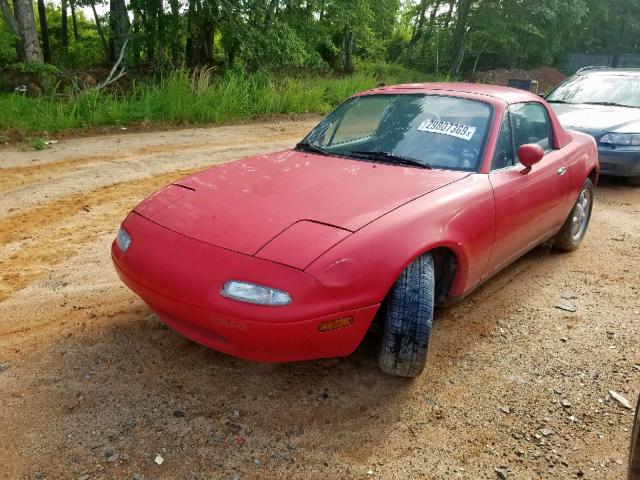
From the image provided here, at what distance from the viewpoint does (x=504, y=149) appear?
3.45 metres

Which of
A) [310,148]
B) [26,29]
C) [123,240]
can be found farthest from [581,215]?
[26,29]

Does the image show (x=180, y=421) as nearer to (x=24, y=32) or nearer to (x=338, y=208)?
(x=338, y=208)

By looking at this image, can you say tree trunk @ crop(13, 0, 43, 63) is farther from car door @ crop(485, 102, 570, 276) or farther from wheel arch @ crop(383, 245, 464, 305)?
wheel arch @ crop(383, 245, 464, 305)

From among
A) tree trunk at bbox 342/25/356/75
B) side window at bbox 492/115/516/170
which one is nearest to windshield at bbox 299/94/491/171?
side window at bbox 492/115/516/170

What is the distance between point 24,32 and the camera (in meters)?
10.8

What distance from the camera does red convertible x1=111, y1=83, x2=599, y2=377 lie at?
2.26 metres

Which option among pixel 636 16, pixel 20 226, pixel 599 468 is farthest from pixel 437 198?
pixel 636 16

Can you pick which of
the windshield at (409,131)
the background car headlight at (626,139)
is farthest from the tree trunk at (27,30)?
the background car headlight at (626,139)

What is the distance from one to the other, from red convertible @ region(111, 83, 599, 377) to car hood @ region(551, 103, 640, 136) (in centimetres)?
334

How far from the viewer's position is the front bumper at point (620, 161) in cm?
657

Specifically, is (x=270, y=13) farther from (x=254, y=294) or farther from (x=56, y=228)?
(x=254, y=294)

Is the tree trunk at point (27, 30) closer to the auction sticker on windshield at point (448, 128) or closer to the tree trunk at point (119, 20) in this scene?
the tree trunk at point (119, 20)

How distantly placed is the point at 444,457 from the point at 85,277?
2.70 m

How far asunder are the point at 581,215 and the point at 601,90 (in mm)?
4196
